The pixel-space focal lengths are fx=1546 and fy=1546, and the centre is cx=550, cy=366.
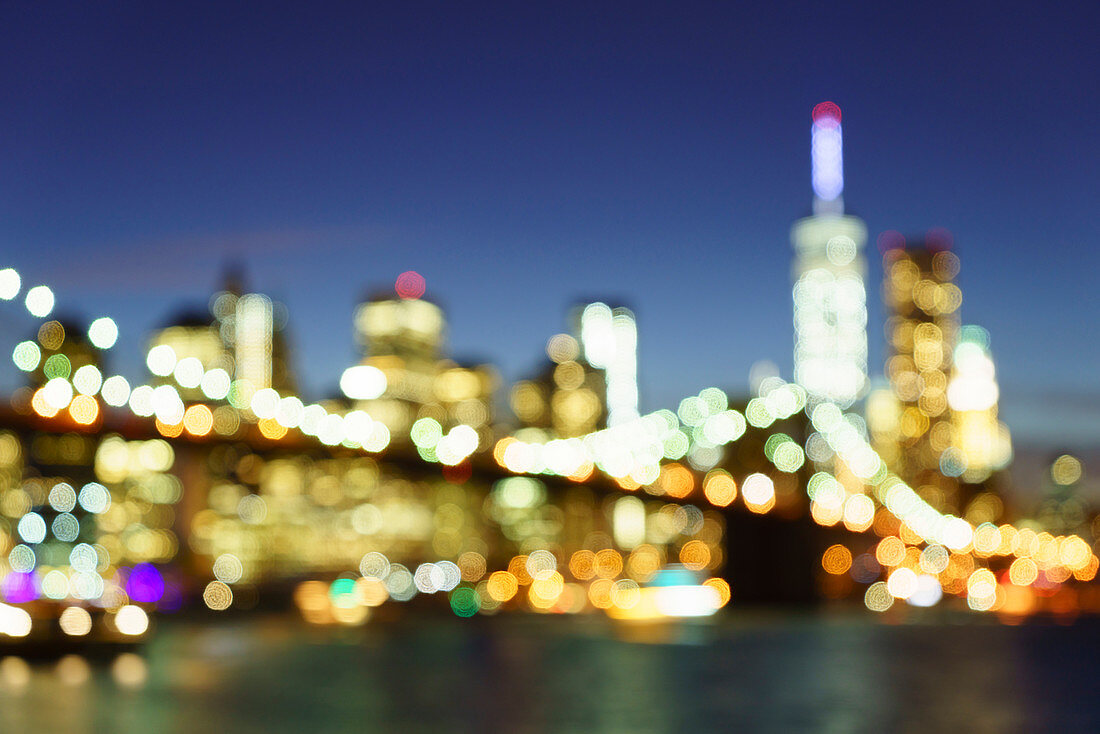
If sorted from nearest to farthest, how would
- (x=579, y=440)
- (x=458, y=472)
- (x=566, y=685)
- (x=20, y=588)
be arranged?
(x=566, y=685) < (x=20, y=588) < (x=458, y=472) < (x=579, y=440)

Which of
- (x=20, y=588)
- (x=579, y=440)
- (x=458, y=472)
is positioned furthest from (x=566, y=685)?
(x=579, y=440)

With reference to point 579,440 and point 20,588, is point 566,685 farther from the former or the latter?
point 579,440

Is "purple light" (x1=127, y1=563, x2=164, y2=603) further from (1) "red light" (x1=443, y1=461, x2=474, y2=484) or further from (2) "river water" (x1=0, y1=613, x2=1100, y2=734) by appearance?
(1) "red light" (x1=443, y1=461, x2=474, y2=484)

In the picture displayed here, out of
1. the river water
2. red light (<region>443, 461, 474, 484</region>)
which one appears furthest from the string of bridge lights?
the river water

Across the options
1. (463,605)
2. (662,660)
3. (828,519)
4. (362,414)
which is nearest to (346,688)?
(662,660)

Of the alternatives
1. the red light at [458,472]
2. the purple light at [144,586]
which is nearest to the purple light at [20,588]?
the purple light at [144,586]
